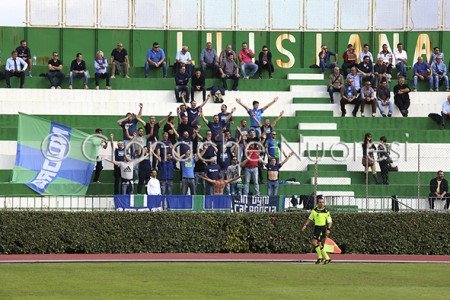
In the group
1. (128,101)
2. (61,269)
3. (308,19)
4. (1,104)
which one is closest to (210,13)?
(308,19)

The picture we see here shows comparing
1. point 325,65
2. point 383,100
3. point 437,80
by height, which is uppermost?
point 325,65

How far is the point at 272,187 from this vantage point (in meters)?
33.5

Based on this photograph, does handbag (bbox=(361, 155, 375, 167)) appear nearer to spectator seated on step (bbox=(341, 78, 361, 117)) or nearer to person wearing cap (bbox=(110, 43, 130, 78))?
spectator seated on step (bbox=(341, 78, 361, 117))

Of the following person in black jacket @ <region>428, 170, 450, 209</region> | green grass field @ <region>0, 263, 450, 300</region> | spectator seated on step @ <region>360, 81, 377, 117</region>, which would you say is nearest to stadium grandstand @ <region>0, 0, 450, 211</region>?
spectator seated on step @ <region>360, 81, 377, 117</region>

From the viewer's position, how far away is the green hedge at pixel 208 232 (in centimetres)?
3025

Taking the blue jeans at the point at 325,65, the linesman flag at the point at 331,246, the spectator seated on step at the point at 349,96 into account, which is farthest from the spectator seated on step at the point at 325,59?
the linesman flag at the point at 331,246

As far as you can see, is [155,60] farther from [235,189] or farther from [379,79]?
[235,189]

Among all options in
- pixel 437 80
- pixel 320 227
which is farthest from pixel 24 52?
pixel 320 227

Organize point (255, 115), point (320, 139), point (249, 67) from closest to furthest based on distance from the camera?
point (255, 115) → point (320, 139) → point (249, 67)

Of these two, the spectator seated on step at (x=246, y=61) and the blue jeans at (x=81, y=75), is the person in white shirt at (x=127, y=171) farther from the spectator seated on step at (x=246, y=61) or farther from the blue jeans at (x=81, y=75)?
the spectator seated on step at (x=246, y=61)

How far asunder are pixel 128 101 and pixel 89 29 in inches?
207

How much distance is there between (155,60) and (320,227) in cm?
1353

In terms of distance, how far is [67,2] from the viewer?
142ft

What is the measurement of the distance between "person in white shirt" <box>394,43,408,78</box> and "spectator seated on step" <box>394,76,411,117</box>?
1.33 metres
